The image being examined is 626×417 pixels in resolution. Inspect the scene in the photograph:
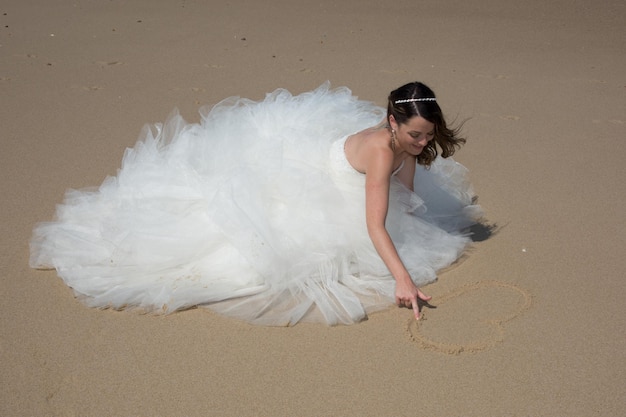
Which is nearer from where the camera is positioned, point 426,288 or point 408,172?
point 426,288

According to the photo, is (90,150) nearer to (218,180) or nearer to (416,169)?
(218,180)

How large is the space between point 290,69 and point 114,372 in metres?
4.56

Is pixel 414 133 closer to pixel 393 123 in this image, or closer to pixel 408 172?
pixel 393 123

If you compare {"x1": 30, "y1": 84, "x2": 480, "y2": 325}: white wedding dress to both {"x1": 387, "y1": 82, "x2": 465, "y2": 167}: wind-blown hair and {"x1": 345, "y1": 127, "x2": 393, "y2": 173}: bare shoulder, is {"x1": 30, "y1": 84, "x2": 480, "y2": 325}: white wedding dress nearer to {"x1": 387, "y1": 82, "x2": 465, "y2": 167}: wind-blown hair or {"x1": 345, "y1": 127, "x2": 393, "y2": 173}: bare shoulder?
{"x1": 345, "y1": 127, "x2": 393, "y2": 173}: bare shoulder

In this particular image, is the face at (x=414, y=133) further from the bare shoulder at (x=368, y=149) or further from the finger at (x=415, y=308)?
the finger at (x=415, y=308)

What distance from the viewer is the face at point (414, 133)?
310 centimetres

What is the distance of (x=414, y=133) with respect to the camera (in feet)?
10.2

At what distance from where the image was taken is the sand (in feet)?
8.67

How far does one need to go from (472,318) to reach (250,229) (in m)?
1.07

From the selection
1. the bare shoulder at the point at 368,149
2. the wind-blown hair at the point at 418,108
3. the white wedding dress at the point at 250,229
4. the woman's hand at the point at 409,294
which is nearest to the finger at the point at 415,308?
the woman's hand at the point at 409,294

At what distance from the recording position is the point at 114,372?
8.99 ft

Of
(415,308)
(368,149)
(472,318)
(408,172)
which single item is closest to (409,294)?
(415,308)

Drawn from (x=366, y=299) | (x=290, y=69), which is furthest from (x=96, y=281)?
(x=290, y=69)

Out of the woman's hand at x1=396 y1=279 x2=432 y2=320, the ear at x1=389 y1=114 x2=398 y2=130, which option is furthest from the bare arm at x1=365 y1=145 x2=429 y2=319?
the ear at x1=389 y1=114 x2=398 y2=130
